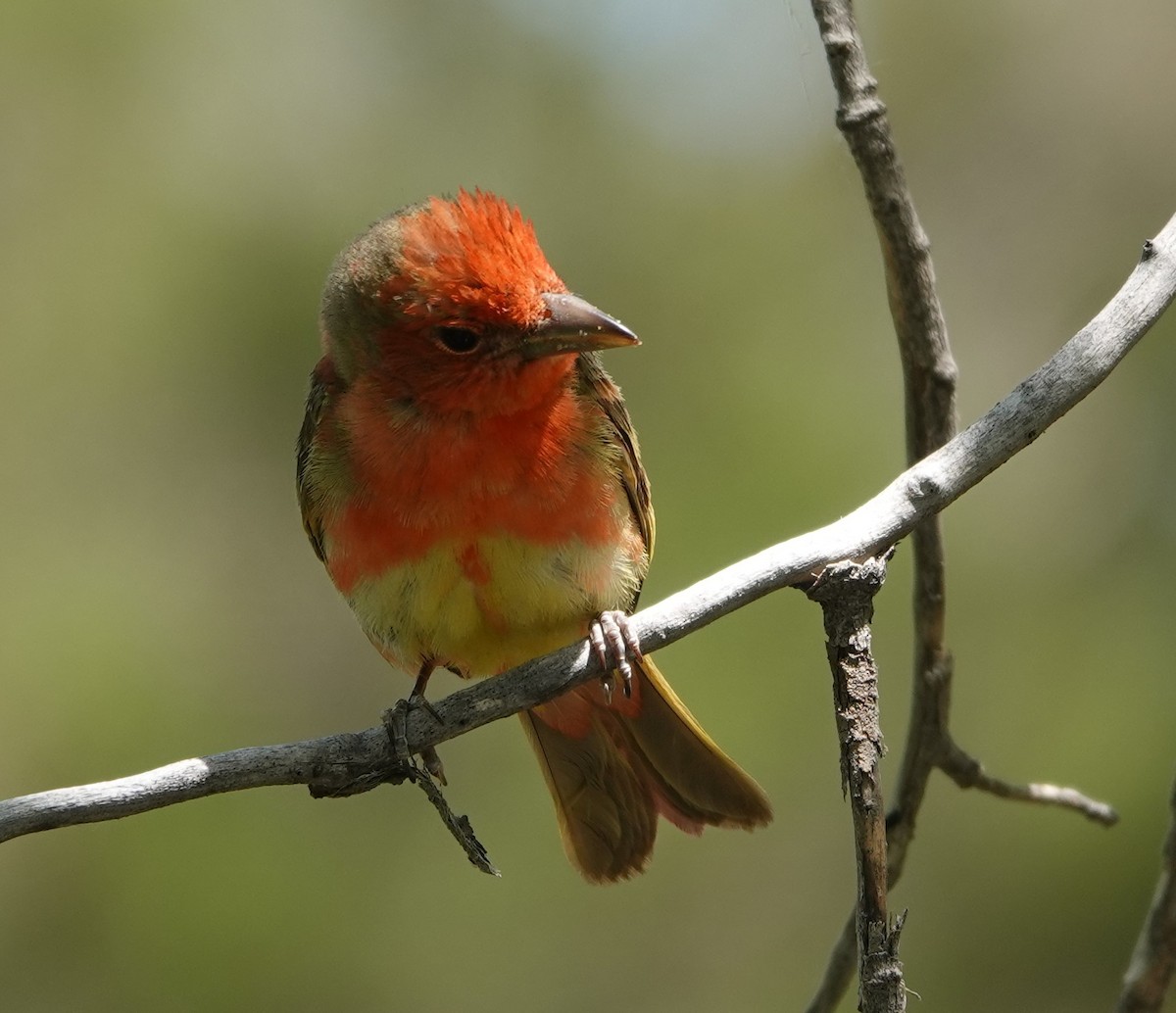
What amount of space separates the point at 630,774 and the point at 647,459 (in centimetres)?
182

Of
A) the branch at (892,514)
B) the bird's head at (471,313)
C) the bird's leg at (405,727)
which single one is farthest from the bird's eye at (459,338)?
the branch at (892,514)

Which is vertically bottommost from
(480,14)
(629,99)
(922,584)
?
(922,584)

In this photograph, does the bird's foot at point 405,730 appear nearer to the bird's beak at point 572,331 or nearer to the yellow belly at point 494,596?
the yellow belly at point 494,596

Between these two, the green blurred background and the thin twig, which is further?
the green blurred background

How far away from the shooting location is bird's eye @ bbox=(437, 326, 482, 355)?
3427mm

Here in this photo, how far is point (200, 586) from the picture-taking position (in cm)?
627

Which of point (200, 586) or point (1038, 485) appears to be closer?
point (1038, 485)

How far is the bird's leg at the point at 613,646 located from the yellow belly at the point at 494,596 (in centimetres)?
21

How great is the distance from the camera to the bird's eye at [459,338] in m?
3.43

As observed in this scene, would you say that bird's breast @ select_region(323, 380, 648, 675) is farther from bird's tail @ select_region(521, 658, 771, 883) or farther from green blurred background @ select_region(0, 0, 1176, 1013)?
green blurred background @ select_region(0, 0, 1176, 1013)

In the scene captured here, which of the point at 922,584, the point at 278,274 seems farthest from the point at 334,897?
the point at 922,584

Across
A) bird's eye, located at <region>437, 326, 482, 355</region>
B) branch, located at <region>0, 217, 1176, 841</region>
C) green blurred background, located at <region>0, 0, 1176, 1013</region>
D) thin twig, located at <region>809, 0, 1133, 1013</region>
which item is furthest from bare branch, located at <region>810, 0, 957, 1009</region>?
green blurred background, located at <region>0, 0, 1176, 1013</region>

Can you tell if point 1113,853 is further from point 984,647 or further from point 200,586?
point 200,586

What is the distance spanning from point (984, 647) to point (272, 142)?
3897 millimetres
